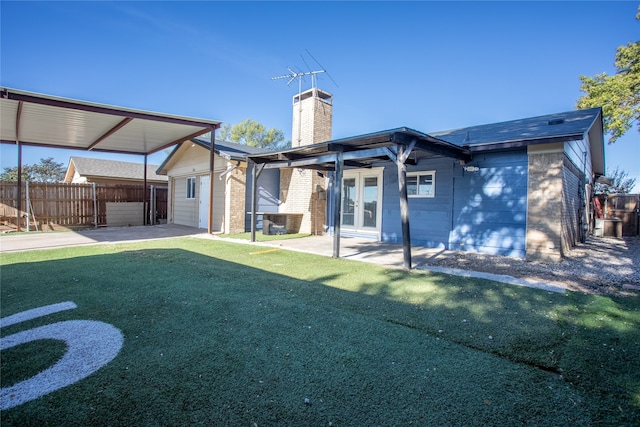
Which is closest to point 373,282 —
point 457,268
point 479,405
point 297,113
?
point 457,268

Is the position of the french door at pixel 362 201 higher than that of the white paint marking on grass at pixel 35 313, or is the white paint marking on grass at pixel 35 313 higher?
the french door at pixel 362 201

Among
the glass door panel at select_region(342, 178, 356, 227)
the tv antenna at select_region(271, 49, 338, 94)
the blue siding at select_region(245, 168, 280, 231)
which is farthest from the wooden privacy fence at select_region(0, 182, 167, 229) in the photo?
the glass door panel at select_region(342, 178, 356, 227)

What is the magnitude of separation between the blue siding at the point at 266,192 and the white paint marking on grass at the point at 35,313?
8.22 metres

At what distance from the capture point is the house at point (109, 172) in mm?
18531

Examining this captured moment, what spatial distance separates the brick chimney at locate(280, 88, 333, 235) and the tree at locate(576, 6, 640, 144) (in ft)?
42.5

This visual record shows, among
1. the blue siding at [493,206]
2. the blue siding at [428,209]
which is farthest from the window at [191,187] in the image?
the blue siding at [493,206]

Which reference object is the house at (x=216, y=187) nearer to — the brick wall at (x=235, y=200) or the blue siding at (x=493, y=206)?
the brick wall at (x=235, y=200)

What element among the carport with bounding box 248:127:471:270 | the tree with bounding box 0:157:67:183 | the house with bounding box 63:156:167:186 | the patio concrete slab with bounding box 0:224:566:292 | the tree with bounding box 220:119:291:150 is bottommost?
the patio concrete slab with bounding box 0:224:566:292

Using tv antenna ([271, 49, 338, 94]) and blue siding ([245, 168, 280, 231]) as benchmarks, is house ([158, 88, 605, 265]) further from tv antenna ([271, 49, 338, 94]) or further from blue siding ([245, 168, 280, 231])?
tv antenna ([271, 49, 338, 94])

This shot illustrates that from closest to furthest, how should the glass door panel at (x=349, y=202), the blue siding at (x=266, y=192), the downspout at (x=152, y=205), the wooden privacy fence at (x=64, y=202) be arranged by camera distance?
the glass door panel at (x=349, y=202)
the blue siding at (x=266, y=192)
the wooden privacy fence at (x=64, y=202)
the downspout at (x=152, y=205)

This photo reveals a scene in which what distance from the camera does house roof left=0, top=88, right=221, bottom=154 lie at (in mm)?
7707

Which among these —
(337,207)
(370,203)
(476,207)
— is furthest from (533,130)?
(337,207)

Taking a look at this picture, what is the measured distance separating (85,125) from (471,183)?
11.6m

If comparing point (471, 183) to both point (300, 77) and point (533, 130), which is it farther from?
point (300, 77)
